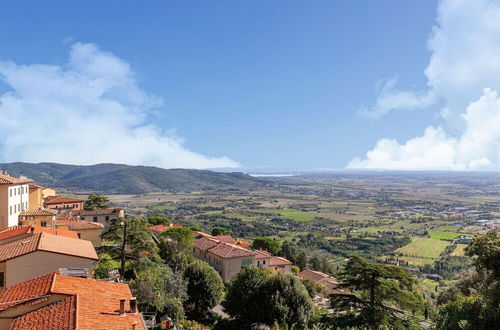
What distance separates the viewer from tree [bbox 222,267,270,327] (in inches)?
1100

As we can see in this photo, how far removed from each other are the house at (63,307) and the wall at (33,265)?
3504mm

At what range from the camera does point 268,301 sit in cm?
2745

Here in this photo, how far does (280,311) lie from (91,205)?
146ft

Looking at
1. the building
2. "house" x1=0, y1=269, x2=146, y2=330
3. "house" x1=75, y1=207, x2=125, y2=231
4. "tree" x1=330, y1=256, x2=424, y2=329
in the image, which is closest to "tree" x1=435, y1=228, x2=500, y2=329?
"tree" x1=330, y1=256, x2=424, y2=329

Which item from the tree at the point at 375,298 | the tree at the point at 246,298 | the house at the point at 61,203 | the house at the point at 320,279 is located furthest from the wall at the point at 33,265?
the house at the point at 320,279

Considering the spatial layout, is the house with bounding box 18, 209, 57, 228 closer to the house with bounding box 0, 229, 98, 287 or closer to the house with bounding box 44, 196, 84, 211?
the house with bounding box 0, 229, 98, 287

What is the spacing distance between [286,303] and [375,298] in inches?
280

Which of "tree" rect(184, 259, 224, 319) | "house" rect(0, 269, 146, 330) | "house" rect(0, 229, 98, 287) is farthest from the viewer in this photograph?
"tree" rect(184, 259, 224, 319)

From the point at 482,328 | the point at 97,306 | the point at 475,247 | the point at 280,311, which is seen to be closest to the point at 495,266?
the point at 475,247

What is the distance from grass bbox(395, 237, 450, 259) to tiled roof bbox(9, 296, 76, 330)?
104726 millimetres

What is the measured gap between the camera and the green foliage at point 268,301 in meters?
26.5

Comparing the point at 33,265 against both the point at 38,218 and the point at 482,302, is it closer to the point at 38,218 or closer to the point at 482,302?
the point at 38,218

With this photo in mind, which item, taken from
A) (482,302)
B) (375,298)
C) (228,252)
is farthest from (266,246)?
(482,302)

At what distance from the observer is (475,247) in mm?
17484
